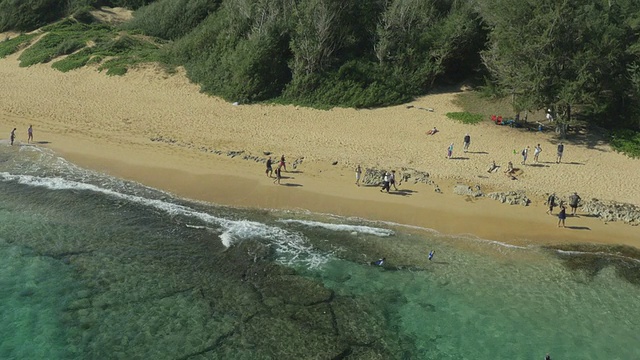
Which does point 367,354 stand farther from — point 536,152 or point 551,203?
point 536,152

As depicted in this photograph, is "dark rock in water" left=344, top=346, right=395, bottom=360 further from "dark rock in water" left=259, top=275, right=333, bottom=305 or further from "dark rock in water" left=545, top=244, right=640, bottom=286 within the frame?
"dark rock in water" left=545, top=244, right=640, bottom=286

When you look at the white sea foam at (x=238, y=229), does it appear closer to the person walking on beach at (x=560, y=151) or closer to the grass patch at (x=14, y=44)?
the person walking on beach at (x=560, y=151)

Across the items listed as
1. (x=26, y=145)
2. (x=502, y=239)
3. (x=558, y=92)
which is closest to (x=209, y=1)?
(x=26, y=145)

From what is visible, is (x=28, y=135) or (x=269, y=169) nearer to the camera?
(x=269, y=169)

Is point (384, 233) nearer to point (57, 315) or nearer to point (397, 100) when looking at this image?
point (57, 315)

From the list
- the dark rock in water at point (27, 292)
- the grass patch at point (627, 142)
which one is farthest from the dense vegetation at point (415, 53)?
the dark rock in water at point (27, 292)

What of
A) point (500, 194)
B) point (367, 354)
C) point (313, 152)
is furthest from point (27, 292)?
point (500, 194)
